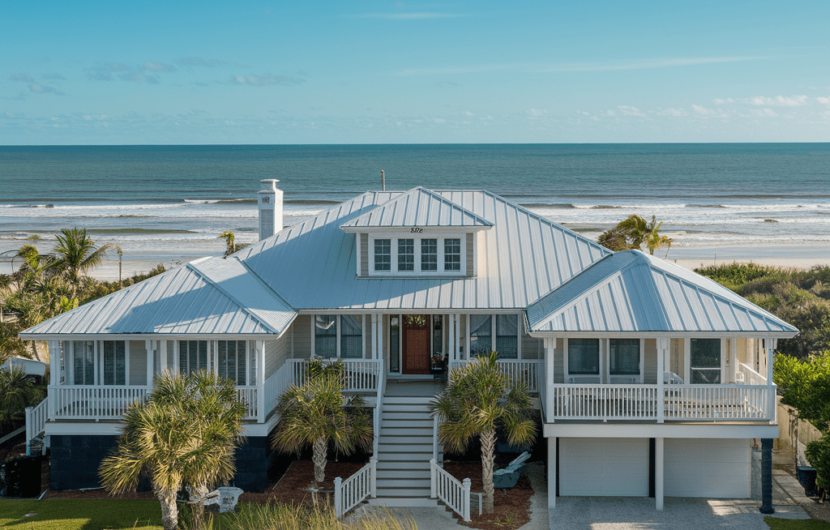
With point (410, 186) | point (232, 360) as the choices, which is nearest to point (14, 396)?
point (232, 360)

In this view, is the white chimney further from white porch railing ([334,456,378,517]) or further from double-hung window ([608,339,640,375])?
double-hung window ([608,339,640,375])

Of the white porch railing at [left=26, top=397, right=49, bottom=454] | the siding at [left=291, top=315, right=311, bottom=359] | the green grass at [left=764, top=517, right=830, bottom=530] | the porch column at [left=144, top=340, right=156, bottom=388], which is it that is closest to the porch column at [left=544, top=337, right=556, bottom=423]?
the green grass at [left=764, top=517, right=830, bottom=530]

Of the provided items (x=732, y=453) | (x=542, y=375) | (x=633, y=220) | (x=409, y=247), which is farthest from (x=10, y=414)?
(x=633, y=220)

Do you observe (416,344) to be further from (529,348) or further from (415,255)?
(529,348)

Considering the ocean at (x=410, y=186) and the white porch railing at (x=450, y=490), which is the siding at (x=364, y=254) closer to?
the white porch railing at (x=450, y=490)

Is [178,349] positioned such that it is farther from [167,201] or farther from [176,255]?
[167,201]

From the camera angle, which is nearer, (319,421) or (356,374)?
(319,421)
